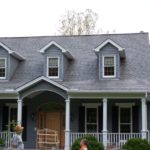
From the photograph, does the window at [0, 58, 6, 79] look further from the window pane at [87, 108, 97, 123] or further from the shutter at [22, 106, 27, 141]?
the window pane at [87, 108, 97, 123]

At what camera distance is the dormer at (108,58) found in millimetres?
23172

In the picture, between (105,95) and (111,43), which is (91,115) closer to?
(105,95)

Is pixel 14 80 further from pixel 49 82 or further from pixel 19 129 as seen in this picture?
pixel 19 129

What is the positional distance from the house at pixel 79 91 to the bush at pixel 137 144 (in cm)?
91

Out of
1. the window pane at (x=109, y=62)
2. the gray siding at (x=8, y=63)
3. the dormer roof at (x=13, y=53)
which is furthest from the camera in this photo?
the gray siding at (x=8, y=63)

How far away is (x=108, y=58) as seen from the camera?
A: 23484 mm

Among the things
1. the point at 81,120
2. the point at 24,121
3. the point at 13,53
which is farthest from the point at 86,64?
the point at 24,121

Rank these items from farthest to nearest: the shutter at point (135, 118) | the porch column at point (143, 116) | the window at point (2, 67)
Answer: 1. the window at point (2, 67)
2. the shutter at point (135, 118)
3. the porch column at point (143, 116)

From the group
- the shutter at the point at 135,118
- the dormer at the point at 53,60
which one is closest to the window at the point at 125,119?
the shutter at the point at 135,118

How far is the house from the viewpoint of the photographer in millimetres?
21328

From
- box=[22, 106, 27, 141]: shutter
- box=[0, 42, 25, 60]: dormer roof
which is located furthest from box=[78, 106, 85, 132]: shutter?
box=[0, 42, 25, 60]: dormer roof

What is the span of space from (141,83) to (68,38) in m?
7.20

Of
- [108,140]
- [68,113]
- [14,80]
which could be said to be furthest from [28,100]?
[108,140]

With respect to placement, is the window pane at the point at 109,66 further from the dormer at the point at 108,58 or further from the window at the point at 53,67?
the window at the point at 53,67
